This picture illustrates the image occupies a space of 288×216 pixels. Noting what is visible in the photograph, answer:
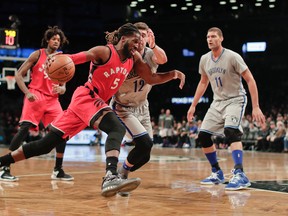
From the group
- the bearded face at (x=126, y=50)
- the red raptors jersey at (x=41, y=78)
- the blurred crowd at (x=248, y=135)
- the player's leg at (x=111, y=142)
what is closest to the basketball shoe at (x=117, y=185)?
the player's leg at (x=111, y=142)

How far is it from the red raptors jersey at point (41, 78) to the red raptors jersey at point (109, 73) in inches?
72.4

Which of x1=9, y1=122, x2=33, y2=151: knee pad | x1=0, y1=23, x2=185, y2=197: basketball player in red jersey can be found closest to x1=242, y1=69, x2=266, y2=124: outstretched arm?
x1=0, y1=23, x2=185, y2=197: basketball player in red jersey

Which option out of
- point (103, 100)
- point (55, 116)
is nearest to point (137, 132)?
point (103, 100)

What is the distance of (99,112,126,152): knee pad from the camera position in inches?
181

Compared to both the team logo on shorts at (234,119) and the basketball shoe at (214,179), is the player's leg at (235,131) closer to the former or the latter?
the team logo on shorts at (234,119)

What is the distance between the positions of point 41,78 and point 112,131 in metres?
2.28

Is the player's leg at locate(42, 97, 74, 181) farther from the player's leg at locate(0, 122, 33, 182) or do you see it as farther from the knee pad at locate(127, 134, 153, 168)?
the knee pad at locate(127, 134, 153, 168)

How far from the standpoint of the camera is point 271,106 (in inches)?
922

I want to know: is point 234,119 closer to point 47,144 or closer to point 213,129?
point 213,129

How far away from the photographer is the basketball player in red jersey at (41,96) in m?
6.35

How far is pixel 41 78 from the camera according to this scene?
6551 millimetres

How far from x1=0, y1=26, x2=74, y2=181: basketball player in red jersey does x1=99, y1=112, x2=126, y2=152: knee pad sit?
1.84m

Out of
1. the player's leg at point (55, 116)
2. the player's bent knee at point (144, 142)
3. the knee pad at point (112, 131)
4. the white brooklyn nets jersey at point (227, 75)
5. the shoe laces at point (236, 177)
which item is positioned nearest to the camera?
the knee pad at point (112, 131)

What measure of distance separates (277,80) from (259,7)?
399 cm
